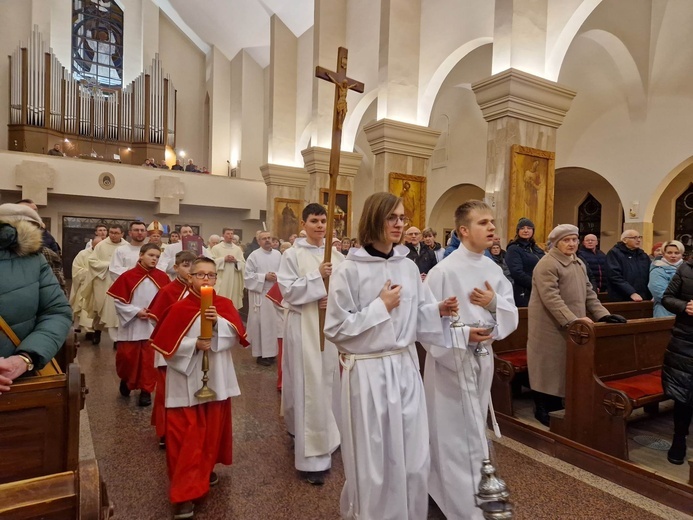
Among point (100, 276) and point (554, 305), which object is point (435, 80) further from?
point (554, 305)

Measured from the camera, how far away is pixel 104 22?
1981 centimetres

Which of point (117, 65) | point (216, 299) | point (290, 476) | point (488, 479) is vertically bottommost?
point (290, 476)

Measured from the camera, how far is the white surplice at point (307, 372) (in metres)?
3.34

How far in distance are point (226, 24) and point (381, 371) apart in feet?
63.9

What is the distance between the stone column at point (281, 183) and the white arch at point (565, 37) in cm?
828

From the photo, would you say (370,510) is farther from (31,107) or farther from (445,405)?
(31,107)

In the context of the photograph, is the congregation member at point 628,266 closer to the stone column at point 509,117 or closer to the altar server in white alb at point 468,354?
the stone column at point 509,117

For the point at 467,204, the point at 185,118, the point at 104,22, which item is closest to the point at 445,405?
the point at 467,204

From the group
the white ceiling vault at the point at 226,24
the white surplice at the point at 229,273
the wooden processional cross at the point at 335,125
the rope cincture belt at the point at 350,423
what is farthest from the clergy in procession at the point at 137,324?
the white ceiling vault at the point at 226,24

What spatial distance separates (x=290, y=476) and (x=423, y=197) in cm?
738

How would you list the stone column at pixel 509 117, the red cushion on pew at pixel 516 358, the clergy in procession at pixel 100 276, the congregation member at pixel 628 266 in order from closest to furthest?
1. the red cushion on pew at pixel 516 358
2. the congregation member at pixel 628 266
3. the stone column at pixel 509 117
4. the clergy in procession at pixel 100 276

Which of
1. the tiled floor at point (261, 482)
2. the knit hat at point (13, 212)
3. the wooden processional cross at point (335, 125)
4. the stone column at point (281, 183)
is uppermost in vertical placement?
the stone column at point (281, 183)

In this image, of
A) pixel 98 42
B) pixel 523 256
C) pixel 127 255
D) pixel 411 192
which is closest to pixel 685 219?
pixel 411 192

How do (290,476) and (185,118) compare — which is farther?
(185,118)
